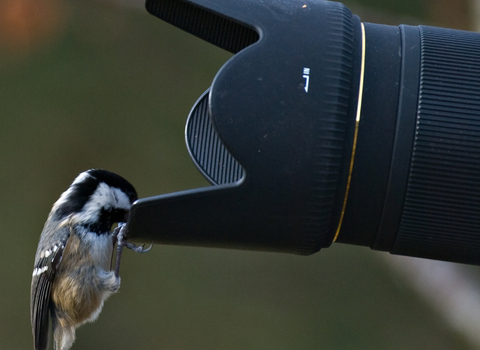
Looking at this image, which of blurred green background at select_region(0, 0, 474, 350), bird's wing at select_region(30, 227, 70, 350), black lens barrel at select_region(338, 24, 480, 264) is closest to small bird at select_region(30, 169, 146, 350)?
bird's wing at select_region(30, 227, 70, 350)

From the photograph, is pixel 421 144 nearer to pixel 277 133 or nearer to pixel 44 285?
pixel 277 133

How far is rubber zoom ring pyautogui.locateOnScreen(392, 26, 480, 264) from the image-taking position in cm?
93

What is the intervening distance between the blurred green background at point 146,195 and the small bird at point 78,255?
2.87ft

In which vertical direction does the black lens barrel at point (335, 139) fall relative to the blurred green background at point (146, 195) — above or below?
above

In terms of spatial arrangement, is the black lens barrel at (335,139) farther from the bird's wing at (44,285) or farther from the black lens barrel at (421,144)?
the bird's wing at (44,285)

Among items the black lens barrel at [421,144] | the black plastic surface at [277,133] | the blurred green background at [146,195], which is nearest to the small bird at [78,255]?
the black plastic surface at [277,133]

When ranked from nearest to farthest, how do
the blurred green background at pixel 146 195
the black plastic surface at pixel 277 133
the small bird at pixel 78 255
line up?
1. the black plastic surface at pixel 277 133
2. the small bird at pixel 78 255
3. the blurred green background at pixel 146 195

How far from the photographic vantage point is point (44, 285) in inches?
58.8

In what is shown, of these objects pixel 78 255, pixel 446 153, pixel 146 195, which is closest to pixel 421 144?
pixel 446 153

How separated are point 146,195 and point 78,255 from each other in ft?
3.11

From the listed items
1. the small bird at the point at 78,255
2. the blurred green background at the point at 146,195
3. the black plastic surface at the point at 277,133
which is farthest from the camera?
the blurred green background at the point at 146,195

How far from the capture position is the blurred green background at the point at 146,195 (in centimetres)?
230

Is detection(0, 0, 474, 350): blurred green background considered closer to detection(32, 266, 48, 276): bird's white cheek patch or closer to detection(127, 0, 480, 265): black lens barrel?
detection(32, 266, 48, 276): bird's white cheek patch

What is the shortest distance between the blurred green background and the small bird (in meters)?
0.88
